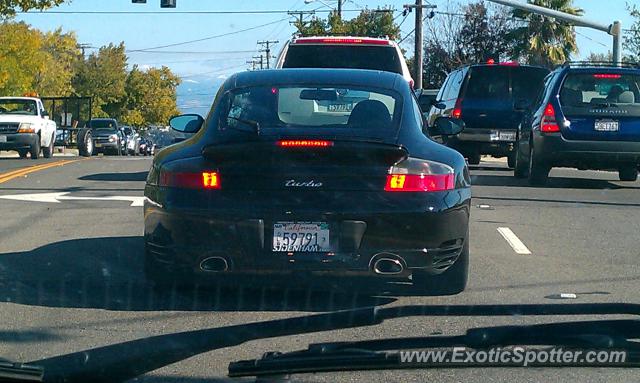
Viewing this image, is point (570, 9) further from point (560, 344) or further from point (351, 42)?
point (560, 344)

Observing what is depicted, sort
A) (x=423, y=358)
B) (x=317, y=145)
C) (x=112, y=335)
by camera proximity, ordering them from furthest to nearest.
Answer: (x=317, y=145), (x=112, y=335), (x=423, y=358)

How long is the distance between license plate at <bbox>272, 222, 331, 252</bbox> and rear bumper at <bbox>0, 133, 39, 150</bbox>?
69.3ft

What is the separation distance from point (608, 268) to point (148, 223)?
397 cm

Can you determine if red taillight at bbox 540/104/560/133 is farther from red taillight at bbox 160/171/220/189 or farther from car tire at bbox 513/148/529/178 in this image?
red taillight at bbox 160/171/220/189

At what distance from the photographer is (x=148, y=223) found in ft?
23.7

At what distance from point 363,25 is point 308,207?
4694 centimetres

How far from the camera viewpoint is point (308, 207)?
6.70m

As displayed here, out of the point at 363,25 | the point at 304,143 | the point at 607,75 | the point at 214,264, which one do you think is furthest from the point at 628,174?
the point at 363,25

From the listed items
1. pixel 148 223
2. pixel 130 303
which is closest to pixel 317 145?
pixel 148 223

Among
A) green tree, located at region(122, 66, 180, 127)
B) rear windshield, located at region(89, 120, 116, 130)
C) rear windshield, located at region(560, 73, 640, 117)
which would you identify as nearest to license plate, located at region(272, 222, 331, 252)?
rear windshield, located at region(560, 73, 640, 117)

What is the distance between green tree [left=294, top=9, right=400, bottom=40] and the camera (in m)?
51.8

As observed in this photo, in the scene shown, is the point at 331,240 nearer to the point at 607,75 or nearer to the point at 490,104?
the point at 607,75

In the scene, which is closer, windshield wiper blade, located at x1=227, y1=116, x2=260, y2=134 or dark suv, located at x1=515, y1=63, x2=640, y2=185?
windshield wiper blade, located at x1=227, y1=116, x2=260, y2=134

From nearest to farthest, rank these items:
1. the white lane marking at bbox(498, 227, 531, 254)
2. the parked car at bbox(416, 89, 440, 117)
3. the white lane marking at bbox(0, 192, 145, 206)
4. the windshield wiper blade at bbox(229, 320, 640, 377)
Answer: the windshield wiper blade at bbox(229, 320, 640, 377) → the white lane marking at bbox(498, 227, 531, 254) → the white lane marking at bbox(0, 192, 145, 206) → the parked car at bbox(416, 89, 440, 117)
